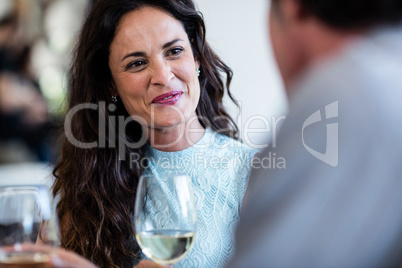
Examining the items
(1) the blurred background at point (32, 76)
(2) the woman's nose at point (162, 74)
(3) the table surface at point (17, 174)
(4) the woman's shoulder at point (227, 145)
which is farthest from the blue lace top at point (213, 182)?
(3) the table surface at point (17, 174)

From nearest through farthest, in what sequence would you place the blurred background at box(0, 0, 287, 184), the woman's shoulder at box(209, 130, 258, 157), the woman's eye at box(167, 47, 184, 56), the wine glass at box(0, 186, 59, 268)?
the wine glass at box(0, 186, 59, 268) < the woman's eye at box(167, 47, 184, 56) < the woman's shoulder at box(209, 130, 258, 157) < the blurred background at box(0, 0, 287, 184)

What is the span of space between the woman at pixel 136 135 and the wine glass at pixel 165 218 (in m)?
0.72

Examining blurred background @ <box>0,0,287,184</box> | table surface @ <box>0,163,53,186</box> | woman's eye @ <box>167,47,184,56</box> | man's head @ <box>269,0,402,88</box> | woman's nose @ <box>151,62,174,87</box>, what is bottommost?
table surface @ <box>0,163,53,186</box>

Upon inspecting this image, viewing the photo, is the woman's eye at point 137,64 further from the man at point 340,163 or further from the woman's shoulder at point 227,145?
the man at point 340,163

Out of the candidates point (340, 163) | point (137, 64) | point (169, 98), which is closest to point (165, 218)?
point (340, 163)

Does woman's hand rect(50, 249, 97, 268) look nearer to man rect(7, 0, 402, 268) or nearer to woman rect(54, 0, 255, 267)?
man rect(7, 0, 402, 268)

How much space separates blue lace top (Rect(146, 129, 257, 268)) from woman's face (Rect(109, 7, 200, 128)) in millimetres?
166

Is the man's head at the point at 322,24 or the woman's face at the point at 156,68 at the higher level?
the man's head at the point at 322,24

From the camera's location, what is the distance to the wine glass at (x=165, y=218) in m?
1.12

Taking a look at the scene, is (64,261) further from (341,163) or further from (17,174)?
(17,174)

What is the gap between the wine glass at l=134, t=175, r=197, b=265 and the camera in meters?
1.12

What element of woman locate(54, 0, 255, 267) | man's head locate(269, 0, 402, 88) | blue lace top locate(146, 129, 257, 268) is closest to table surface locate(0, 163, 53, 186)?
woman locate(54, 0, 255, 267)

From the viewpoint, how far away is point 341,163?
0.76m

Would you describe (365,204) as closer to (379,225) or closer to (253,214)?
(379,225)
